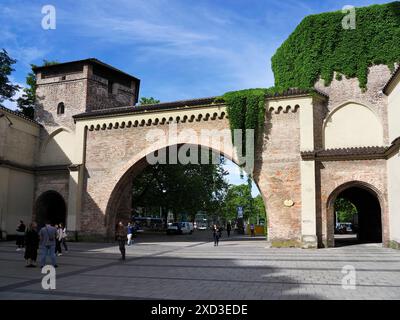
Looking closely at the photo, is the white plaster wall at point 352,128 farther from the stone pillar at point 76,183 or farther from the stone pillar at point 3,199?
the stone pillar at point 3,199

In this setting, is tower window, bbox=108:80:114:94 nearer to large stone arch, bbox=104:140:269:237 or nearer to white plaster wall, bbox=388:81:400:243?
large stone arch, bbox=104:140:269:237

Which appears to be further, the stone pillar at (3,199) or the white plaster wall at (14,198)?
the white plaster wall at (14,198)

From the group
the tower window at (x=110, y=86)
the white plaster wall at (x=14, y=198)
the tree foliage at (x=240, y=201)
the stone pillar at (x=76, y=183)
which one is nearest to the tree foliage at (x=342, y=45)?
the stone pillar at (x=76, y=183)

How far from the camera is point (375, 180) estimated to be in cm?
2011

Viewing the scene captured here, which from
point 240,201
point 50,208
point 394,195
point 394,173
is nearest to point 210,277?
point 394,195

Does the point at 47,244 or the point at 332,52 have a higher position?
the point at 332,52

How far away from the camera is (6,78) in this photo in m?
32.6

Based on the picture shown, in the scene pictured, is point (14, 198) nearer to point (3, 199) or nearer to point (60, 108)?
point (3, 199)

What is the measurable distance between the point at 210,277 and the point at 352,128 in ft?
44.1

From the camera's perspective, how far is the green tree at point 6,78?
1245 inches

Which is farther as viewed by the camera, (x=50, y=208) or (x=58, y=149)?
(x=50, y=208)

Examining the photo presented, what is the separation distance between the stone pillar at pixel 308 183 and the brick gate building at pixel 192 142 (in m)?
0.05
